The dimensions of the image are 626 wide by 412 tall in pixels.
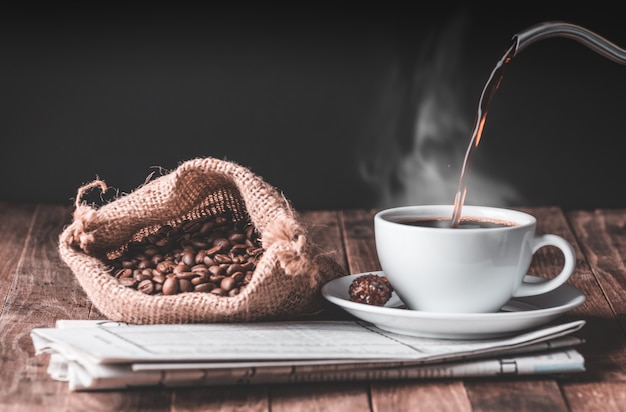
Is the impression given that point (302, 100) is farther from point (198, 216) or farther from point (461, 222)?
point (461, 222)

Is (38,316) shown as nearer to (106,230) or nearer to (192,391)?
(106,230)

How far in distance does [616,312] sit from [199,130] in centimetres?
119

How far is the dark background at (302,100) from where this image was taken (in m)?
2.16

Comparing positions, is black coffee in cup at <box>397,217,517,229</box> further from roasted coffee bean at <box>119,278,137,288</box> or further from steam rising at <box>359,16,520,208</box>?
steam rising at <box>359,16,520,208</box>

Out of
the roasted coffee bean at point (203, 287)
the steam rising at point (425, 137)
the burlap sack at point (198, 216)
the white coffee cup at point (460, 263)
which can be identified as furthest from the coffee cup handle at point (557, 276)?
the steam rising at point (425, 137)

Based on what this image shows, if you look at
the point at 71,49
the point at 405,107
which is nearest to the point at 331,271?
the point at 405,107

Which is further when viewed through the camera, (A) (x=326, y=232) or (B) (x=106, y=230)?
(A) (x=326, y=232)

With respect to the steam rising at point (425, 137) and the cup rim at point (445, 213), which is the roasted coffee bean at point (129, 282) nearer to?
the cup rim at point (445, 213)

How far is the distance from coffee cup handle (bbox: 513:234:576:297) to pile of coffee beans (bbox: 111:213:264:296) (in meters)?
0.36

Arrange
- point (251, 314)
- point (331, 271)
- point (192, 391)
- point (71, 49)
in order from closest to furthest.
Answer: point (192, 391)
point (251, 314)
point (331, 271)
point (71, 49)

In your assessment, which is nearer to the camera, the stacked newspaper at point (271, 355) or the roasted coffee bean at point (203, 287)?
the stacked newspaper at point (271, 355)

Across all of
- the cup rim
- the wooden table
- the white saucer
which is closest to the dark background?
the wooden table

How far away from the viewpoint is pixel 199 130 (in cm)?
223

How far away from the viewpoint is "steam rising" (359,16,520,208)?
2.19 meters
